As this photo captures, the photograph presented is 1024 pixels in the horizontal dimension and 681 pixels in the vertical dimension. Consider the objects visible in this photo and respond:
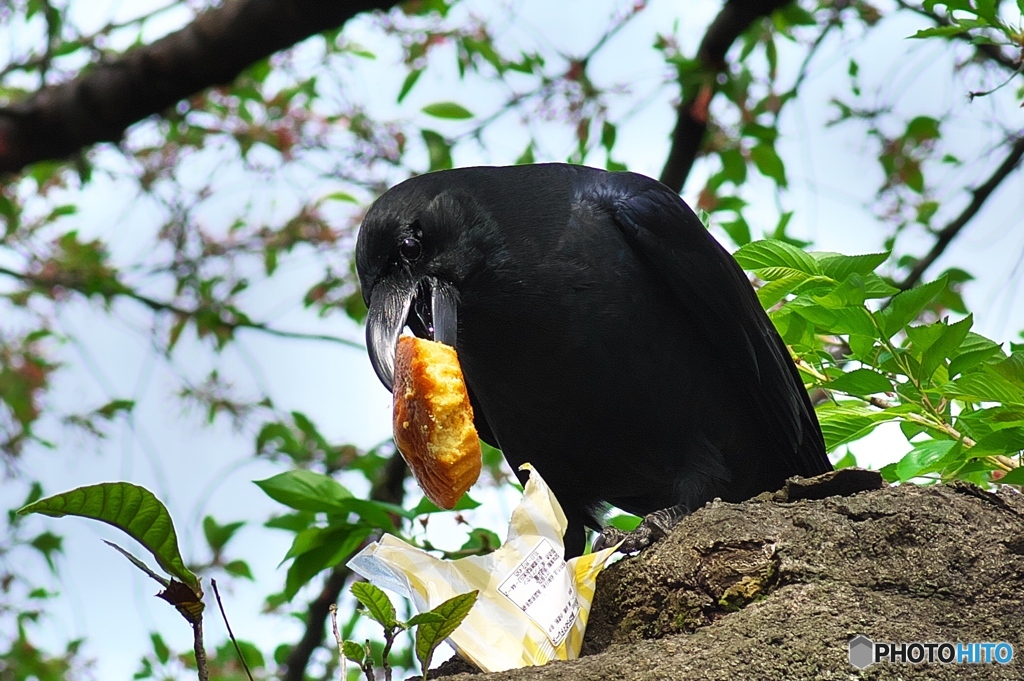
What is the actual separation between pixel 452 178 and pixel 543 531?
3.39ft

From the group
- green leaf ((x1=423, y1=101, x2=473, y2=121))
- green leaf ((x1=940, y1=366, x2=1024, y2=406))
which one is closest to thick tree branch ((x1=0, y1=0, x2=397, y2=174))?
green leaf ((x1=423, y1=101, x2=473, y2=121))

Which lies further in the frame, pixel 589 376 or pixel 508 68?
pixel 508 68

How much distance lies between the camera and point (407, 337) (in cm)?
213

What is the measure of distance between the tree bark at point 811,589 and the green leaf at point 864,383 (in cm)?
22

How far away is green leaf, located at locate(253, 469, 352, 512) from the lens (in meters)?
2.37

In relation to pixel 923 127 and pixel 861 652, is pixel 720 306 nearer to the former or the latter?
pixel 861 652

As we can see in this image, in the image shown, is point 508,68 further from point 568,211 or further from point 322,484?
point 322,484

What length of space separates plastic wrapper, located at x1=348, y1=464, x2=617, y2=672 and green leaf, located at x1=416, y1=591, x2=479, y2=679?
0.28 meters

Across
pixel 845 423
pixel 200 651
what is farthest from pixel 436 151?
pixel 200 651

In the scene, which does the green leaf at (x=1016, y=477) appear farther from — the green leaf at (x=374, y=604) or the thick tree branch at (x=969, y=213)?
the thick tree branch at (x=969, y=213)

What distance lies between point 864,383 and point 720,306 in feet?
1.97

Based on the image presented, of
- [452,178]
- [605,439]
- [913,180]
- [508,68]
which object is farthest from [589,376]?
[913,180]

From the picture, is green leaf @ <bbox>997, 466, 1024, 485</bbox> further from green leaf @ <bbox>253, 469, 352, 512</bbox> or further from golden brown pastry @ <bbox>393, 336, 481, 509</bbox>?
green leaf @ <bbox>253, 469, 352, 512</bbox>

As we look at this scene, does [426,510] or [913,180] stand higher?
[913,180]
